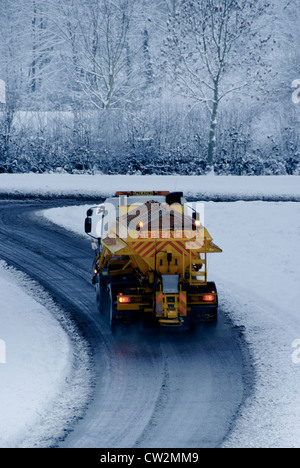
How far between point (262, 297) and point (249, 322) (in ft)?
5.05

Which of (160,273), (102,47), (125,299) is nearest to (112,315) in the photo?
(125,299)

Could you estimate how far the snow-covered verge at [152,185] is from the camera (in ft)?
90.3

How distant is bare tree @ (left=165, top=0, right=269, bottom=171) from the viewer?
108 feet

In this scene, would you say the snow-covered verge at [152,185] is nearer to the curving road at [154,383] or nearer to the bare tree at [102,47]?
the bare tree at [102,47]

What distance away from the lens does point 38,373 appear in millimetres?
8172

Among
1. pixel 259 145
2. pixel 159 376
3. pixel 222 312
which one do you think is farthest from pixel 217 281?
pixel 259 145

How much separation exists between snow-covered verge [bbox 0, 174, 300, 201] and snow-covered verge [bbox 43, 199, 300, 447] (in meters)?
5.57

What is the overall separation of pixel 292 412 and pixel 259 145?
28.3 metres

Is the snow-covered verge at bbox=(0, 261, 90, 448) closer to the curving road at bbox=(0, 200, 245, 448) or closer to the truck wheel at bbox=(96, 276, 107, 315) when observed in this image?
the curving road at bbox=(0, 200, 245, 448)

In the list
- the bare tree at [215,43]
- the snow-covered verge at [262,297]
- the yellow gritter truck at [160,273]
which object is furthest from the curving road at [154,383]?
the bare tree at [215,43]

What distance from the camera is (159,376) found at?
827cm

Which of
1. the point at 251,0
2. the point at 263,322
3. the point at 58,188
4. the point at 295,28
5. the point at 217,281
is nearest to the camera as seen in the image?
the point at 263,322

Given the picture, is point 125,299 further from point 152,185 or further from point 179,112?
point 179,112

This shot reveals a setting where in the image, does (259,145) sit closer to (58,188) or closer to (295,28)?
(58,188)
